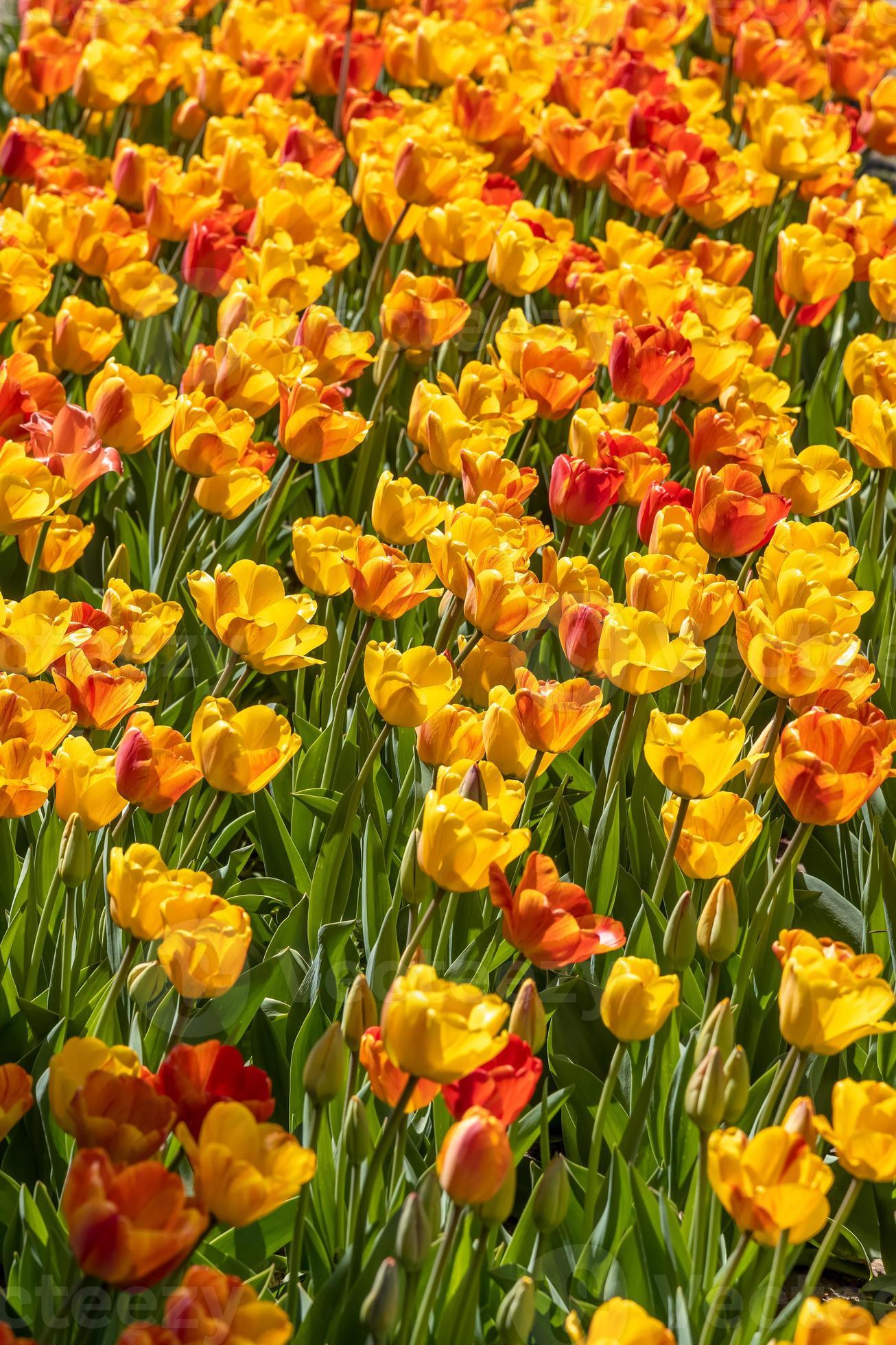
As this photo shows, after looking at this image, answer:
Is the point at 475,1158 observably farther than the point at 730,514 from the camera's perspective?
No

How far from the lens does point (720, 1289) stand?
117cm

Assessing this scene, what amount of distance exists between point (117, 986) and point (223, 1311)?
1.46ft

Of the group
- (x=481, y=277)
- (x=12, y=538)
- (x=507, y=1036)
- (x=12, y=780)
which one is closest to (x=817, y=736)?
(x=507, y=1036)

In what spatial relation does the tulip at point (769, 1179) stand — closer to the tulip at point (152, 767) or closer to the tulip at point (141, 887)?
the tulip at point (141, 887)

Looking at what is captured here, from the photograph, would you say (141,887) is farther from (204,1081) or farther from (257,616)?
(257,616)

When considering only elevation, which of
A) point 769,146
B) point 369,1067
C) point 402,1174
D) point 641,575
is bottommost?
point 402,1174

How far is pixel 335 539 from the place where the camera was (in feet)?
6.09

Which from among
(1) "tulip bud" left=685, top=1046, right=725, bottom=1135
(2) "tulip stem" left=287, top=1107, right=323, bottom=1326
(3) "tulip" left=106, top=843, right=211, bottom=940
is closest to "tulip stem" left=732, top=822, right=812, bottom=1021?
(1) "tulip bud" left=685, top=1046, right=725, bottom=1135

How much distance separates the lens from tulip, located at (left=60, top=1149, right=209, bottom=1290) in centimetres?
94

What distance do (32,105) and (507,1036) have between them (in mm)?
3137

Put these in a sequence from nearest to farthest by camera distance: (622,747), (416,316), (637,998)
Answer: (637,998), (622,747), (416,316)

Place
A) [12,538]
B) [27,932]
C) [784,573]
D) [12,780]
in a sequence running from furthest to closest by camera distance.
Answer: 1. [12,538]
2. [784,573]
3. [27,932]
4. [12,780]

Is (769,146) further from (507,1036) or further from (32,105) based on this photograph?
(507,1036)

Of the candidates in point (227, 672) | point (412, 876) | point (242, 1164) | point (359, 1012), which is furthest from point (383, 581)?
point (242, 1164)
